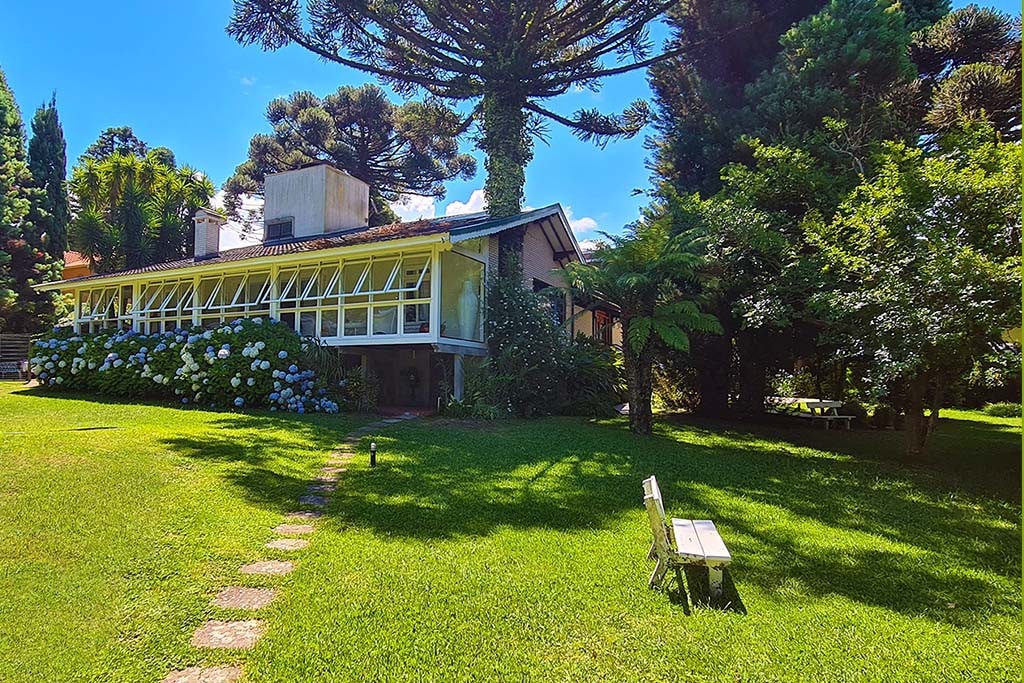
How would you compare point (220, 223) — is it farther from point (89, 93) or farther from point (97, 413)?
point (97, 413)

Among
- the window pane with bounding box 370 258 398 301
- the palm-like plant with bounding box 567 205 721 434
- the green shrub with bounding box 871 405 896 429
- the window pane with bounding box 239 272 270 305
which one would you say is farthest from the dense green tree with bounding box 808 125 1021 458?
the window pane with bounding box 239 272 270 305

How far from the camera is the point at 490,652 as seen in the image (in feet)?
10.5

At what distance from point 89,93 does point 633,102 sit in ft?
60.0

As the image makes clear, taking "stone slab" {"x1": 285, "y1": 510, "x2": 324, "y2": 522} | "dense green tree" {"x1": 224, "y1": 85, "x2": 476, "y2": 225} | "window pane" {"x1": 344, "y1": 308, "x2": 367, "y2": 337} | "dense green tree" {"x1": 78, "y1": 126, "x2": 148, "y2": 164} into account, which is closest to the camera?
"stone slab" {"x1": 285, "y1": 510, "x2": 324, "y2": 522}

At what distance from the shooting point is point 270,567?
4363mm

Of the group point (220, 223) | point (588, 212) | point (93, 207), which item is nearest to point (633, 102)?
point (588, 212)

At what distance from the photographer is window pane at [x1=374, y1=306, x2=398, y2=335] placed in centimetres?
1438

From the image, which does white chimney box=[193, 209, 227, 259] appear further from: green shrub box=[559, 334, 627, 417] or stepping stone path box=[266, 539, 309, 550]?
stepping stone path box=[266, 539, 309, 550]

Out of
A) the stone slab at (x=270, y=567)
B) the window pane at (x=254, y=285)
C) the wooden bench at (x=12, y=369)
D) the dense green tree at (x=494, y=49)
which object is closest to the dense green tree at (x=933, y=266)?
the stone slab at (x=270, y=567)

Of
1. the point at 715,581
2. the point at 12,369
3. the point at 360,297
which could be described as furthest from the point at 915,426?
the point at 12,369

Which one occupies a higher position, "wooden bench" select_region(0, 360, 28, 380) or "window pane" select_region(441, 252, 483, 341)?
"window pane" select_region(441, 252, 483, 341)

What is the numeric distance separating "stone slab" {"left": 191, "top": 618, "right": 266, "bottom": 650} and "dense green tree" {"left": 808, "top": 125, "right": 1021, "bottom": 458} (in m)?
7.25

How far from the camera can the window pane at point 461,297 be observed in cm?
1434

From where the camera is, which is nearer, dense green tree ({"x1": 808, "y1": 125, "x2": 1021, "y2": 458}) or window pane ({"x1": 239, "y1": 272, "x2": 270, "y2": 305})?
dense green tree ({"x1": 808, "y1": 125, "x2": 1021, "y2": 458})
